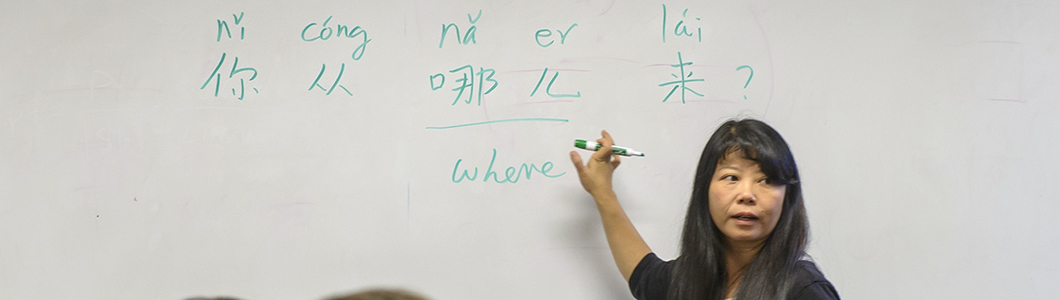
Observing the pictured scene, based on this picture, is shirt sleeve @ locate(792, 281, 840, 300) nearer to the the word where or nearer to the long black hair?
the long black hair

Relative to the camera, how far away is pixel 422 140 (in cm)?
106

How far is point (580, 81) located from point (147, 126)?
650mm

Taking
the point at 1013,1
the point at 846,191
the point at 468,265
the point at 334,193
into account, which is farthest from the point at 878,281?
the point at 334,193

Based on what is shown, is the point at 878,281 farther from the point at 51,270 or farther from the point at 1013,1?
the point at 51,270

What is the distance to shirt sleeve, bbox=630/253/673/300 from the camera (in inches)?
38.8

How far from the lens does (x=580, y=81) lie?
1067mm

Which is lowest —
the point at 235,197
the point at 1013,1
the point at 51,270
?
the point at 51,270

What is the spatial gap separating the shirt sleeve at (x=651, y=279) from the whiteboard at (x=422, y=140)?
0.22ft

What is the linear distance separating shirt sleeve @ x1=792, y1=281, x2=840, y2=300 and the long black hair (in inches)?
0.8

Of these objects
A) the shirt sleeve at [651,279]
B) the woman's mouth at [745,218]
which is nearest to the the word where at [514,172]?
the shirt sleeve at [651,279]

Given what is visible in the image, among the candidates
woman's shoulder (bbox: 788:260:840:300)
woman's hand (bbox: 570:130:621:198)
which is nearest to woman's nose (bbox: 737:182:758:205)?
woman's shoulder (bbox: 788:260:840:300)

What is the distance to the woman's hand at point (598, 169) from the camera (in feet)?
3.33

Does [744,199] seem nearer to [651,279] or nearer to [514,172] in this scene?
[651,279]

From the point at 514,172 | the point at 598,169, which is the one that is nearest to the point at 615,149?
the point at 598,169
